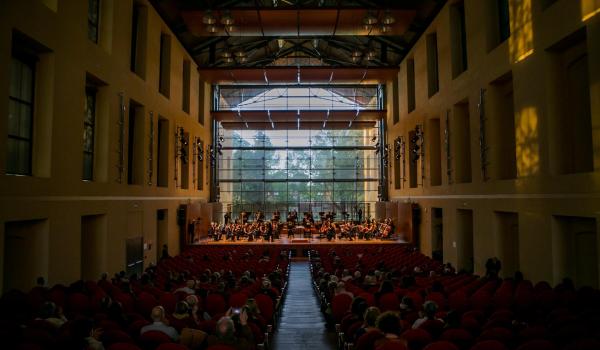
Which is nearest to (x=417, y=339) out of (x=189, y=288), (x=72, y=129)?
(x=189, y=288)

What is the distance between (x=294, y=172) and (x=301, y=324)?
24.9m

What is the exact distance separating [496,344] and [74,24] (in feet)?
38.7

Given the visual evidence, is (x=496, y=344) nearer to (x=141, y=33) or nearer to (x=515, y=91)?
(x=515, y=91)

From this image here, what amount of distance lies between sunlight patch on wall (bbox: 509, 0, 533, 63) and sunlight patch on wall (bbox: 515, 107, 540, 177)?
1.48m

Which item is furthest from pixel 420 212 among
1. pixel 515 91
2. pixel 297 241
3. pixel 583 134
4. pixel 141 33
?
pixel 141 33

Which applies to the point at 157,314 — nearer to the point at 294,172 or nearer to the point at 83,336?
the point at 83,336

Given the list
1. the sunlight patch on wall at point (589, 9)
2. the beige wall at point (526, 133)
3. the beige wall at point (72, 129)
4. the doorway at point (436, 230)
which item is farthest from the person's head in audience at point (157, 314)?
the doorway at point (436, 230)

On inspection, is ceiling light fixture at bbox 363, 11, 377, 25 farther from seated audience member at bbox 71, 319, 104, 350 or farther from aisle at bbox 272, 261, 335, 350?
seated audience member at bbox 71, 319, 104, 350

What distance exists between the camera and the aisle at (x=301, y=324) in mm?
9094

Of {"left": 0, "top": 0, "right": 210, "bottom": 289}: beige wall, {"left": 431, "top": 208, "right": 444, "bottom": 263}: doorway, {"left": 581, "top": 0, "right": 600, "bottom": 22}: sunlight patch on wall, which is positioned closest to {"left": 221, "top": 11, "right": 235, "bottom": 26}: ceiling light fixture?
{"left": 0, "top": 0, "right": 210, "bottom": 289}: beige wall

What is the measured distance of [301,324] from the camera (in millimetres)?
10805

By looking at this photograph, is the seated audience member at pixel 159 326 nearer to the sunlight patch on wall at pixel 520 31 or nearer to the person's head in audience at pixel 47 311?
the person's head in audience at pixel 47 311

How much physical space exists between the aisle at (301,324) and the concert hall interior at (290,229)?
0.08 m

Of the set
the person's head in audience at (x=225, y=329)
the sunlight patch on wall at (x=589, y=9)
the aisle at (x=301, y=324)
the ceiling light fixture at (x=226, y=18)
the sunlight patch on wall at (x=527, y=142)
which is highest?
the ceiling light fixture at (x=226, y=18)
